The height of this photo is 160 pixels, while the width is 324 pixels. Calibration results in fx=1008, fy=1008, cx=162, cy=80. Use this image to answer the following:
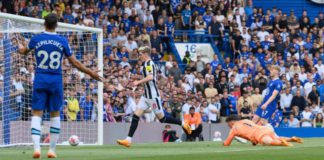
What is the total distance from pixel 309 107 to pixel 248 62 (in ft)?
11.1

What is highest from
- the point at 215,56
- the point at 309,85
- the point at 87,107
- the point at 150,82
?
the point at 215,56

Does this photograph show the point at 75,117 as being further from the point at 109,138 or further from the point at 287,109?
the point at 287,109

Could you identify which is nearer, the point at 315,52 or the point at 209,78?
the point at 209,78

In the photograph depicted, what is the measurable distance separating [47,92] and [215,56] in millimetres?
21675

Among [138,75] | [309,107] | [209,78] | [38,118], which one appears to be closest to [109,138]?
[138,75]

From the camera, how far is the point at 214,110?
32.5 m

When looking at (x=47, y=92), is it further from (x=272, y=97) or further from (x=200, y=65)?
(x=200, y=65)

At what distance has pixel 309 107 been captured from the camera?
3481 cm

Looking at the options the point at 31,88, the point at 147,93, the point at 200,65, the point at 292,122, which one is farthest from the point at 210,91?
the point at 147,93

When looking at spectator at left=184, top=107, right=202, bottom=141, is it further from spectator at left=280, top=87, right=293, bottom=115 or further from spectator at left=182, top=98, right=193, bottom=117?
spectator at left=280, top=87, right=293, bottom=115

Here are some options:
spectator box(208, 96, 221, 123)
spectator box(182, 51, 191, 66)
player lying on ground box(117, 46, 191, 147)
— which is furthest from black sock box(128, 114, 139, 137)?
spectator box(182, 51, 191, 66)

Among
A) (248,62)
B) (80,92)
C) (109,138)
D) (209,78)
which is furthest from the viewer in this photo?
(248,62)

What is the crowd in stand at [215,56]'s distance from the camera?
105 ft

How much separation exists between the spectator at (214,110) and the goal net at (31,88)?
7399mm
